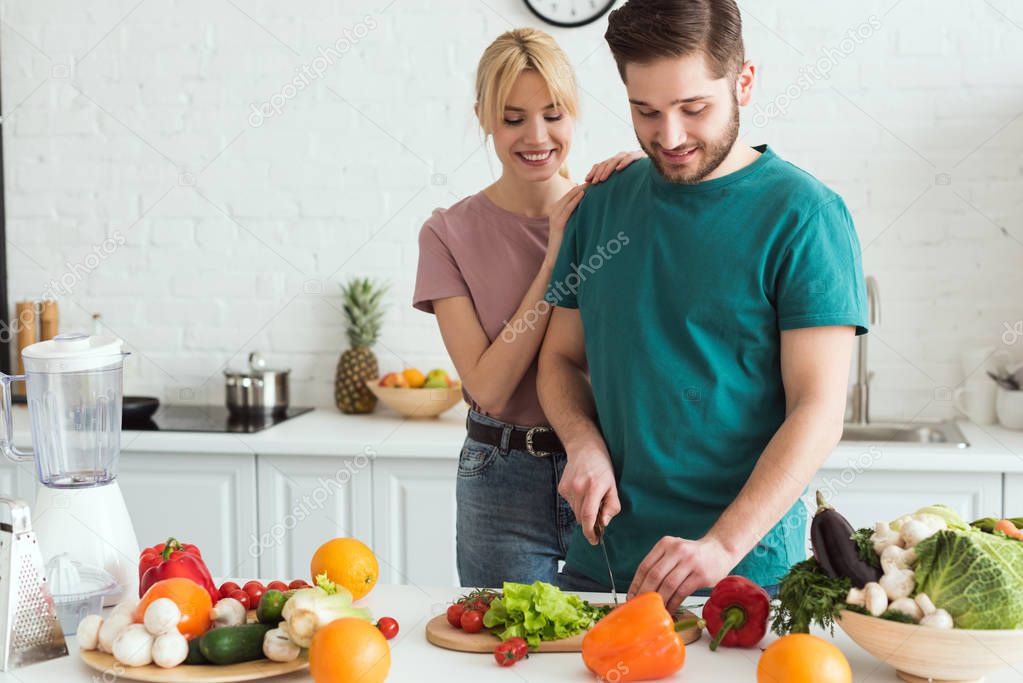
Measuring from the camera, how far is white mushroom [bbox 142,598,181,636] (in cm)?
127

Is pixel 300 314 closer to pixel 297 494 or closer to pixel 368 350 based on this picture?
pixel 368 350

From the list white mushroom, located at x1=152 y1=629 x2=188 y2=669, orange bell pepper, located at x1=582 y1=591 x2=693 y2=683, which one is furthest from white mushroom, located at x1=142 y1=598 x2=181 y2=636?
orange bell pepper, located at x1=582 y1=591 x2=693 y2=683

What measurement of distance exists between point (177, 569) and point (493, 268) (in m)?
0.83

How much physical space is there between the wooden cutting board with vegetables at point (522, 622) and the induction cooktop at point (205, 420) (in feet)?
5.73

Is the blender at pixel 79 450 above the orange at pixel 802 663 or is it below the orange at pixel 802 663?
above

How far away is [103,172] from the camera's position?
3.56m

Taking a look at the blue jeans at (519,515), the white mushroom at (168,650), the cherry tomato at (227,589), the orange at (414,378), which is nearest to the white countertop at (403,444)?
the orange at (414,378)

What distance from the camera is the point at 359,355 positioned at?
3.34m

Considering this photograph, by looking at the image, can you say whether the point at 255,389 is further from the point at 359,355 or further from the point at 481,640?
the point at 481,640

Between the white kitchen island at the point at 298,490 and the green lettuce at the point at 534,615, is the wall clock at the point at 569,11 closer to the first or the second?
the white kitchen island at the point at 298,490

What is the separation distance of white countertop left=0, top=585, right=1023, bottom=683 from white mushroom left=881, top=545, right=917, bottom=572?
5.5 inches

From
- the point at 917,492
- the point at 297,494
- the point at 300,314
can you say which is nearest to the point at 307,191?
the point at 300,314

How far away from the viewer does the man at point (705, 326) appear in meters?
1.53

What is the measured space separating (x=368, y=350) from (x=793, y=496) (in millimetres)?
2031
